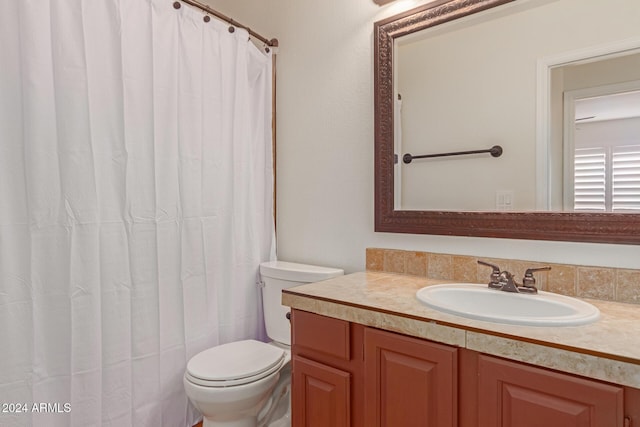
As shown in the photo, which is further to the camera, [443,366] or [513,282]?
[513,282]

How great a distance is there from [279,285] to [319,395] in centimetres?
73

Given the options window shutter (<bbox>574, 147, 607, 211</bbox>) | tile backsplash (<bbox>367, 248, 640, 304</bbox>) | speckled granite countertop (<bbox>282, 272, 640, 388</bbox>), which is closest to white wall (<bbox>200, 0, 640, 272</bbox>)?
tile backsplash (<bbox>367, 248, 640, 304</bbox>)

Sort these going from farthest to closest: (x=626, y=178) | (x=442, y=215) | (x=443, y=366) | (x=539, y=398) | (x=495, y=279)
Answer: (x=442, y=215) → (x=495, y=279) → (x=626, y=178) → (x=443, y=366) → (x=539, y=398)

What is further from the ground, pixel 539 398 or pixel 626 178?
pixel 626 178

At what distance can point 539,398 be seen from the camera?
2.77 ft

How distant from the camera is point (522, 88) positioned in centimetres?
138

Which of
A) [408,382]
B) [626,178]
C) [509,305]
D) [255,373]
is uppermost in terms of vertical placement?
[626,178]

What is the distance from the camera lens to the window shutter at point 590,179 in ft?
4.00

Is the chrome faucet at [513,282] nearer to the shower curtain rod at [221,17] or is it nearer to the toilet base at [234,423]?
the toilet base at [234,423]

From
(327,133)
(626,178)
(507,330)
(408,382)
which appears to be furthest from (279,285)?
(626,178)

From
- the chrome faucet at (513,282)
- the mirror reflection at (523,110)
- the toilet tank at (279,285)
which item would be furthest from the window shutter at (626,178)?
the toilet tank at (279,285)

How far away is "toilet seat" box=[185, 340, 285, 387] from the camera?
4.73ft

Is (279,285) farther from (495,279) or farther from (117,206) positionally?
(495,279)

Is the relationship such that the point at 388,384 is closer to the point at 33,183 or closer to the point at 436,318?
the point at 436,318
